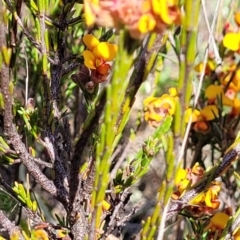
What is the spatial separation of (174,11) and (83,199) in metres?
0.57

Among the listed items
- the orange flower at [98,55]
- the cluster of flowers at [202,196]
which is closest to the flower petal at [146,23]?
the orange flower at [98,55]

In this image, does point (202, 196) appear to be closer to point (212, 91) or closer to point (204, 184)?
point (204, 184)

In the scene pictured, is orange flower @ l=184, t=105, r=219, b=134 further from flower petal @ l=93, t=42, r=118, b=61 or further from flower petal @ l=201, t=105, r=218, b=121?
flower petal @ l=93, t=42, r=118, b=61

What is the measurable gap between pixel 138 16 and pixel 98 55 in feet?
1.21

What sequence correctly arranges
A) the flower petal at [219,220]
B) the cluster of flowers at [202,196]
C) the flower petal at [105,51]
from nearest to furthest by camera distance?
the flower petal at [105,51], the cluster of flowers at [202,196], the flower petal at [219,220]

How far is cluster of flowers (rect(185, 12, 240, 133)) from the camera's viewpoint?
62.1 inches

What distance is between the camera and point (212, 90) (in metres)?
1.62

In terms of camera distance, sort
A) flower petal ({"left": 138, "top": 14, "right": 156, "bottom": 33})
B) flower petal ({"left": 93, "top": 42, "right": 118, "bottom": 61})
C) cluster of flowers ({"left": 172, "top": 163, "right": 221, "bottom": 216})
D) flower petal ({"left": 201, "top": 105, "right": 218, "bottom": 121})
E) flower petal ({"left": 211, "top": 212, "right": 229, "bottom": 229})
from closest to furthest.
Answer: flower petal ({"left": 138, "top": 14, "right": 156, "bottom": 33}) < flower petal ({"left": 93, "top": 42, "right": 118, "bottom": 61}) < cluster of flowers ({"left": 172, "top": 163, "right": 221, "bottom": 216}) < flower petal ({"left": 211, "top": 212, "right": 229, "bottom": 229}) < flower petal ({"left": 201, "top": 105, "right": 218, "bottom": 121})

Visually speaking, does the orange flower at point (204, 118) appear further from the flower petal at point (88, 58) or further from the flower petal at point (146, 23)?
the flower petal at point (146, 23)

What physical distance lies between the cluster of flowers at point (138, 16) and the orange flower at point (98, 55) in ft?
1.05

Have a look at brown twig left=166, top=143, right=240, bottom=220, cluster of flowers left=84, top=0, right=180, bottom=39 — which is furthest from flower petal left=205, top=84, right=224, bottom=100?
cluster of flowers left=84, top=0, right=180, bottom=39

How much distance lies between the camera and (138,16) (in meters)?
0.66

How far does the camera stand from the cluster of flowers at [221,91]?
5.18ft

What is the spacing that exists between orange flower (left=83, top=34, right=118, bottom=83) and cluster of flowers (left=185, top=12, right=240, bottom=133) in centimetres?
55
